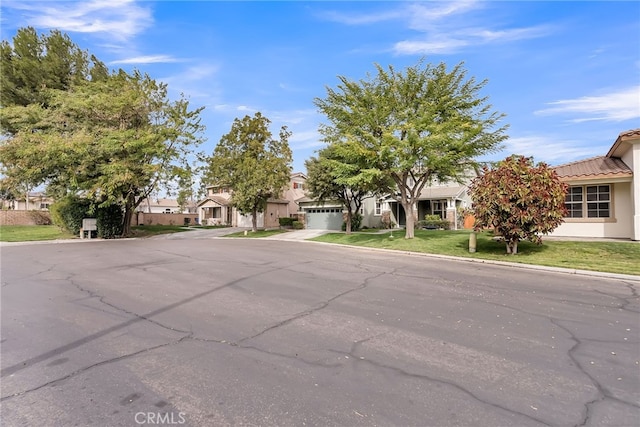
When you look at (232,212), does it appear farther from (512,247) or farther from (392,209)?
(512,247)

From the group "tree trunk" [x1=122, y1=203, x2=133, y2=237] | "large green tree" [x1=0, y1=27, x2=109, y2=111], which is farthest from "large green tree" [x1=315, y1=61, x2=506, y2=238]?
"large green tree" [x1=0, y1=27, x2=109, y2=111]

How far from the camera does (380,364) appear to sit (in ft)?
13.0

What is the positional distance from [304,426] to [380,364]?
142cm

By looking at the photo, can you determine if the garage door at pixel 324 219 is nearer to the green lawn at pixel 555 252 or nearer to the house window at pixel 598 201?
the green lawn at pixel 555 252

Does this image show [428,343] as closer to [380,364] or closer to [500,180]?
[380,364]

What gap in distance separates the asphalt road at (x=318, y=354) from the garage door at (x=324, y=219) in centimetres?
2547

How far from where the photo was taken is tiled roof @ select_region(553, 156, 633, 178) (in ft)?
50.6

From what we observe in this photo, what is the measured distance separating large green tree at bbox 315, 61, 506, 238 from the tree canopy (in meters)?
14.1

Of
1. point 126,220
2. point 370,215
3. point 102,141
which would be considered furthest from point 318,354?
point 370,215

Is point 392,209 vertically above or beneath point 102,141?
beneath

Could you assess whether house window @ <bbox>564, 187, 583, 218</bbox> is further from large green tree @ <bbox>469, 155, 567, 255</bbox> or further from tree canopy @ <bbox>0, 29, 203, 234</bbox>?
tree canopy @ <bbox>0, 29, 203, 234</bbox>

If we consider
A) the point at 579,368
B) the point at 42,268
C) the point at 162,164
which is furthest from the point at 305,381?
the point at 162,164

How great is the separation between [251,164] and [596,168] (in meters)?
22.4

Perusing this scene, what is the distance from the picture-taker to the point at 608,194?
16.2 m
